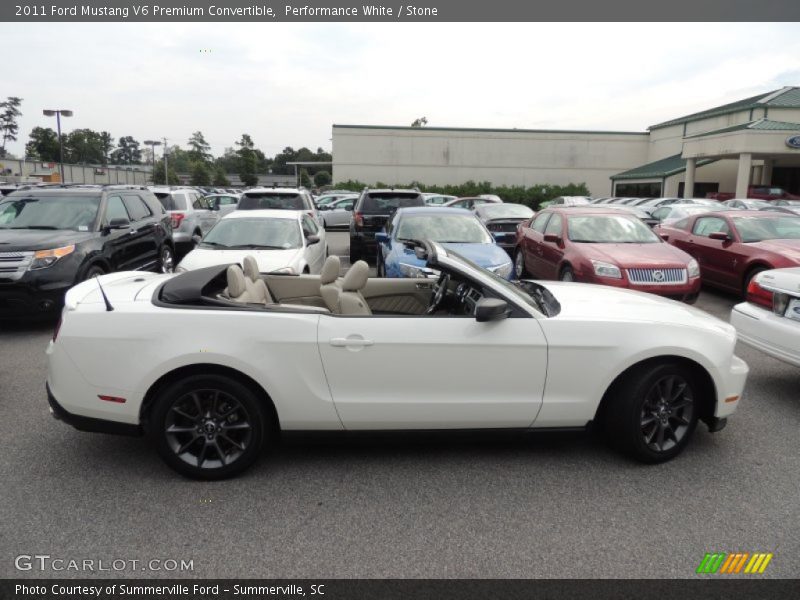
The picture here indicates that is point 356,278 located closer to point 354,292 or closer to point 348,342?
point 354,292

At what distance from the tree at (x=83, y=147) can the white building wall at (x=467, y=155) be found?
6831 centimetres

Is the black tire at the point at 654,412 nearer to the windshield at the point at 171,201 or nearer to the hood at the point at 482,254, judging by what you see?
the hood at the point at 482,254

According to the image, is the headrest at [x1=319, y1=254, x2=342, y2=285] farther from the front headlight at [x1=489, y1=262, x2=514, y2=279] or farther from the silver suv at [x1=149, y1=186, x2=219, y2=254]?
the silver suv at [x1=149, y1=186, x2=219, y2=254]

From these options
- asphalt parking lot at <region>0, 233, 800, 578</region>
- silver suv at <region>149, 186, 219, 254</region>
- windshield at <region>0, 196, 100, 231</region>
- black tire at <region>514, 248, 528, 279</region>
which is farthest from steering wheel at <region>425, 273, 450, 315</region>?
silver suv at <region>149, 186, 219, 254</region>

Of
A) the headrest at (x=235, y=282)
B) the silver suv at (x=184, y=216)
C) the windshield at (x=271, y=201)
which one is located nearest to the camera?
the headrest at (x=235, y=282)

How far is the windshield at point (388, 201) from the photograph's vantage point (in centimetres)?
1330

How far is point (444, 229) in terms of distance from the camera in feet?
31.4

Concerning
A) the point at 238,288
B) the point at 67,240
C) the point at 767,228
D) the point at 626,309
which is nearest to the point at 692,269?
the point at 767,228

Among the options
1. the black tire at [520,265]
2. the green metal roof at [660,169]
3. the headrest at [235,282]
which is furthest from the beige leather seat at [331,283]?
the green metal roof at [660,169]

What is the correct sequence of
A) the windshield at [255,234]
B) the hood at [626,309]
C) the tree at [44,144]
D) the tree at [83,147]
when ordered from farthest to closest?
1. the tree at [83,147]
2. the tree at [44,144]
3. the windshield at [255,234]
4. the hood at [626,309]

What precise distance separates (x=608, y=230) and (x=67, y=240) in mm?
7971

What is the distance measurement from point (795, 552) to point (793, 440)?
1648mm

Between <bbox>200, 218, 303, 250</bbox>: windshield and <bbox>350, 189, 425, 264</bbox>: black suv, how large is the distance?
389cm

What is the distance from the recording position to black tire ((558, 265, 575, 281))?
871 centimetres
